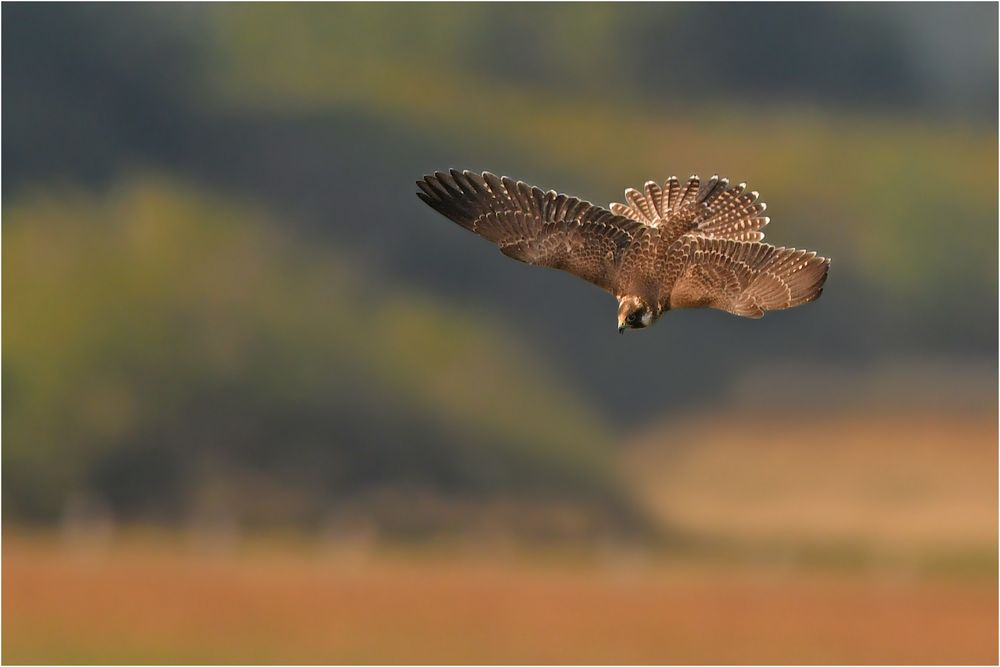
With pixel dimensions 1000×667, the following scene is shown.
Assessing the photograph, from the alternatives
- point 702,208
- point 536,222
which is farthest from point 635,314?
point 702,208

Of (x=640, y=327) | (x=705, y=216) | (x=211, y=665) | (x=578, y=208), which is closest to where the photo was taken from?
(x=640, y=327)

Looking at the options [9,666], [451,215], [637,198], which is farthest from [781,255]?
[9,666]

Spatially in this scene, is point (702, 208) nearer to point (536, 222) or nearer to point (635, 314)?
point (536, 222)

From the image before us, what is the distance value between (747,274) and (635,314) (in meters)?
1.00

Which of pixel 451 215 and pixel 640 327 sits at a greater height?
pixel 451 215

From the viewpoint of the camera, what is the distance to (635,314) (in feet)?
26.4

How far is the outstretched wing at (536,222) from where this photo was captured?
8.45 metres

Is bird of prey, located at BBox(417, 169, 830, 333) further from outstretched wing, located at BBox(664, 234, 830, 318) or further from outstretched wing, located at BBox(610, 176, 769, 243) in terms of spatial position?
outstretched wing, located at BBox(610, 176, 769, 243)

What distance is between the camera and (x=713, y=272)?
8648mm

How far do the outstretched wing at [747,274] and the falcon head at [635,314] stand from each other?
1.63 feet

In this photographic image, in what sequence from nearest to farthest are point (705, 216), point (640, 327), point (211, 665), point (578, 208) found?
point (640, 327) < point (578, 208) < point (705, 216) < point (211, 665)

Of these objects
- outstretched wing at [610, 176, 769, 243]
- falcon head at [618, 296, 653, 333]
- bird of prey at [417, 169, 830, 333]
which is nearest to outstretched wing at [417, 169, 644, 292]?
bird of prey at [417, 169, 830, 333]

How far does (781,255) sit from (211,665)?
31622mm

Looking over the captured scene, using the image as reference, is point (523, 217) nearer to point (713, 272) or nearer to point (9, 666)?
point (713, 272)
